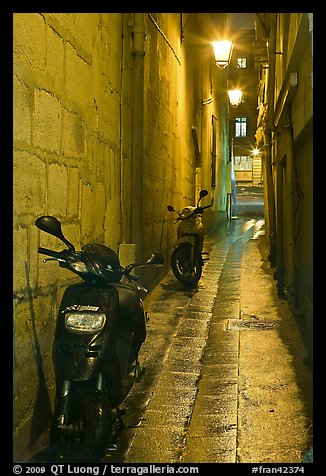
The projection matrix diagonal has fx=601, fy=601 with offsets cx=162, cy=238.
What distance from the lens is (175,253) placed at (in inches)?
360

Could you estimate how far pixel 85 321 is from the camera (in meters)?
3.25

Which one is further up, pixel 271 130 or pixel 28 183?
pixel 271 130

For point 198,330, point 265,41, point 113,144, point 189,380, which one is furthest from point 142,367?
point 265,41

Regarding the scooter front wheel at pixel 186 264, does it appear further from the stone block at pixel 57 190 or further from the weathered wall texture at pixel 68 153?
the stone block at pixel 57 190

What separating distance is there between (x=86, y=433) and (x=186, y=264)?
6073mm

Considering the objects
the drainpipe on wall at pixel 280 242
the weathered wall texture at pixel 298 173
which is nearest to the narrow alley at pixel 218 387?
the drainpipe on wall at pixel 280 242

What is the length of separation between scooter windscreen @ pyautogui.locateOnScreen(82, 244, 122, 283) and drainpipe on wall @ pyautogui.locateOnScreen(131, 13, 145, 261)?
3.33 metres

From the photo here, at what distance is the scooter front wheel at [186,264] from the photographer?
9016mm

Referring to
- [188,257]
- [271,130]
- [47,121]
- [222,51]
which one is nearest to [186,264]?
[188,257]

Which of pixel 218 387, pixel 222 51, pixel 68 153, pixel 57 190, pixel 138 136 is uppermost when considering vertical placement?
pixel 222 51

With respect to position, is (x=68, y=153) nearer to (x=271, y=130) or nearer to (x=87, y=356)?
(x=87, y=356)
